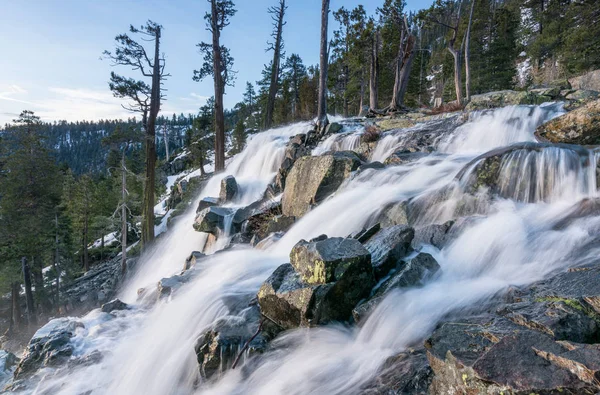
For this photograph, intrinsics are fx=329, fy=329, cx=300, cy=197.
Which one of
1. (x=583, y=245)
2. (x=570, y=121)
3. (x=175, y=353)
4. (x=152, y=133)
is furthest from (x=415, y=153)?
(x=152, y=133)

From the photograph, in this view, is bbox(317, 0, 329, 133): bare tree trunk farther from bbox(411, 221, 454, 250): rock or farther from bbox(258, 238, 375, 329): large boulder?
bbox(258, 238, 375, 329): large boulder

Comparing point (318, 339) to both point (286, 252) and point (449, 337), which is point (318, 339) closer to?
point (449, 337)

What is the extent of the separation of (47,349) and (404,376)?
21.0ft

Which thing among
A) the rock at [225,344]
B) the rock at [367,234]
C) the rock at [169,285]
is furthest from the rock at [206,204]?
the rock at [225,344]

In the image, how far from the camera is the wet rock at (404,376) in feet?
9.75

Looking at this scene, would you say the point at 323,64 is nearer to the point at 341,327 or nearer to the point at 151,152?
the point at 151,152

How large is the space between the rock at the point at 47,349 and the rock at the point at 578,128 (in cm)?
1189

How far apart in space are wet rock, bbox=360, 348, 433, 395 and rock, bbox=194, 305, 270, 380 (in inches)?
65.8

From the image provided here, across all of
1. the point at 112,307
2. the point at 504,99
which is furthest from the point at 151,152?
the point at 504,99

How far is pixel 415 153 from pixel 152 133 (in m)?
11.5

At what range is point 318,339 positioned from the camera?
4215 millimetres

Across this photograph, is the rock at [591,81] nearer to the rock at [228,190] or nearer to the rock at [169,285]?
the rock at [228,190]

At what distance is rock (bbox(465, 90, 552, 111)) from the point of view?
14.2 meters

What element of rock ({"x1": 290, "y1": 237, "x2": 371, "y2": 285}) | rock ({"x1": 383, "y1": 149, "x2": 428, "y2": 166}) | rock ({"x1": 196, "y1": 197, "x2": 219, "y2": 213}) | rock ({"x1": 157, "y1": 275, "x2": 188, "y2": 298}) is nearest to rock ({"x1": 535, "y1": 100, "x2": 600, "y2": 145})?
rock ({"x1": 383, "y1": 149, "x2": 428, "y2": 166})
